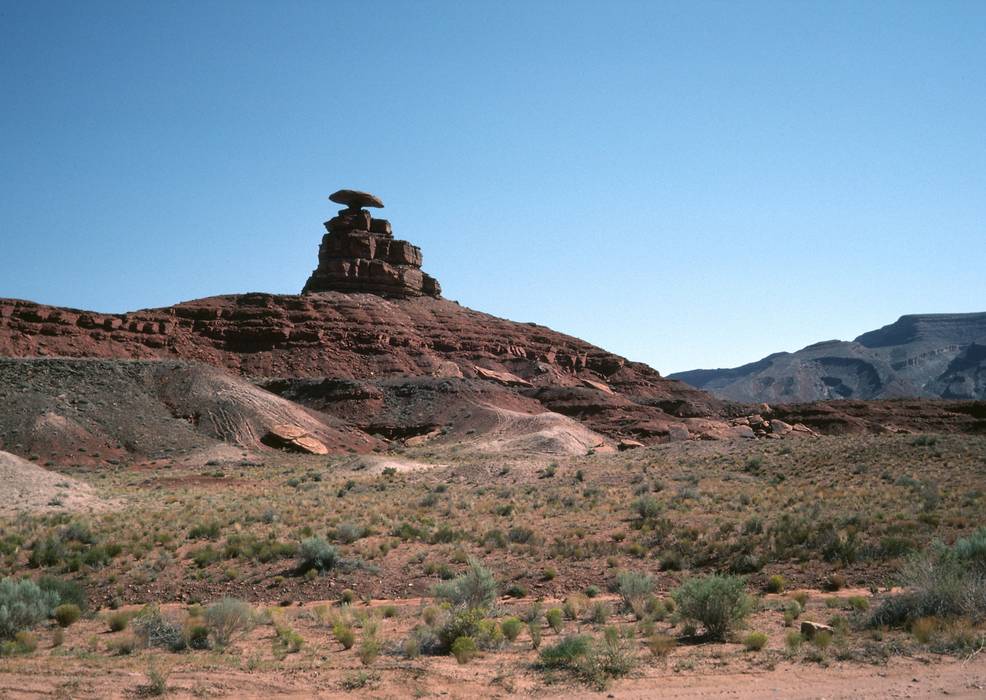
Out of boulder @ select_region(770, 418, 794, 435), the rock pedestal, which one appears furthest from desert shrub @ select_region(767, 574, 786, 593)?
the rock pedestal

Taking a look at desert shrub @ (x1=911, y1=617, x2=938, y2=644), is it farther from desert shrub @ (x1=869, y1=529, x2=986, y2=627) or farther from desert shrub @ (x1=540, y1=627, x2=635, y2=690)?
desert shrub @ (x1=540, y1=627, x2=635, y2=690)

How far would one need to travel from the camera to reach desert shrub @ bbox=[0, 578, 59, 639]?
11.7 m

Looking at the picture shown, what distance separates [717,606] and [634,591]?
8.87ft

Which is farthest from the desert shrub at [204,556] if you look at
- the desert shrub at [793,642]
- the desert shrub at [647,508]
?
the desert shrub at [793,642]

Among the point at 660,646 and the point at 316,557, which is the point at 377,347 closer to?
the point at 316,557

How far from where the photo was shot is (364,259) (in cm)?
8562

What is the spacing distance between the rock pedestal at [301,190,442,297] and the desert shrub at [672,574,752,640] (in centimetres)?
7411

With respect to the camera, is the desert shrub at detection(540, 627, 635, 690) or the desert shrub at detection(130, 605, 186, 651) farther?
the desert shrub at detection(130, 605, 186, 651)

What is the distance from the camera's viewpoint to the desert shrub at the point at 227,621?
11391 millimetres

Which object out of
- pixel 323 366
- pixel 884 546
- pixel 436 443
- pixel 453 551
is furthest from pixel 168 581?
pixel 323 366

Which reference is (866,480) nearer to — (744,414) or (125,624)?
(125,624)

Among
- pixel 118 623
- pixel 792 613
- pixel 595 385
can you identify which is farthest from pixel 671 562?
pixel 595 385

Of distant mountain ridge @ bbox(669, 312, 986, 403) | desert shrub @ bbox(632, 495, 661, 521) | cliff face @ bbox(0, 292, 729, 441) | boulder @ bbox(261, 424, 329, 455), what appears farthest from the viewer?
distant mountain ridge @ bbox(669, 312, 986, 403)

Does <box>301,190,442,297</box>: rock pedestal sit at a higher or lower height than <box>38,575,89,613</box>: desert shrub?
higher
